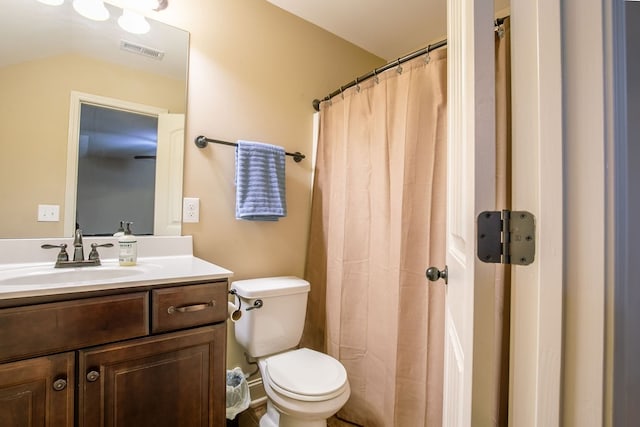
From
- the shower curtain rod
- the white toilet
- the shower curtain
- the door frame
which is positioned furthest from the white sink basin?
the shower curtain rod

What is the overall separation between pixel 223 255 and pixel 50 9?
1319 millimetres

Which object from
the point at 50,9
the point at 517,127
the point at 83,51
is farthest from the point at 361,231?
the point at 50,9

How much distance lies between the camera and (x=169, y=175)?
1.44m

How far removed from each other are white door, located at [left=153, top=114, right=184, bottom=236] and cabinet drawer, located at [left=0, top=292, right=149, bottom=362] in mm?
593

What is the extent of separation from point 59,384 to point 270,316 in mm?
823

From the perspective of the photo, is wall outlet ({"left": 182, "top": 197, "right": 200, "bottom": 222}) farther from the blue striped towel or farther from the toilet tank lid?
the toilet tank lid

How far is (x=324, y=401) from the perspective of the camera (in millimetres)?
1143

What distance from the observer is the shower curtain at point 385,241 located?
124cm

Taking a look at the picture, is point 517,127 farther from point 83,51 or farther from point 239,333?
point 83,51

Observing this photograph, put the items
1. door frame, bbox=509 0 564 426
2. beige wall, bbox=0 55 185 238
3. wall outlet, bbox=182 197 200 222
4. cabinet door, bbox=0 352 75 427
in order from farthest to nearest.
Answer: wall outlet, bbox=182 197 200 222
beige wall, bbox=0 55 185 238
cabinet door, bbox=0 352 75 427
door frame, bbox=509 0 564 426

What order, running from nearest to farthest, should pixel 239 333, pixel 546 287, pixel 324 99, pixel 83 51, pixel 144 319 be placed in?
pixel 546 287
pixel 144 319
pixel 83 51
pixel 239 333
pixel 324 99

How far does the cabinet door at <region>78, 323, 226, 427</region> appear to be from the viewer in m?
0.83

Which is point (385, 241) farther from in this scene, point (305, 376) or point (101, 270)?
point (101, 270)

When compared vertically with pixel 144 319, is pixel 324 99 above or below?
above
